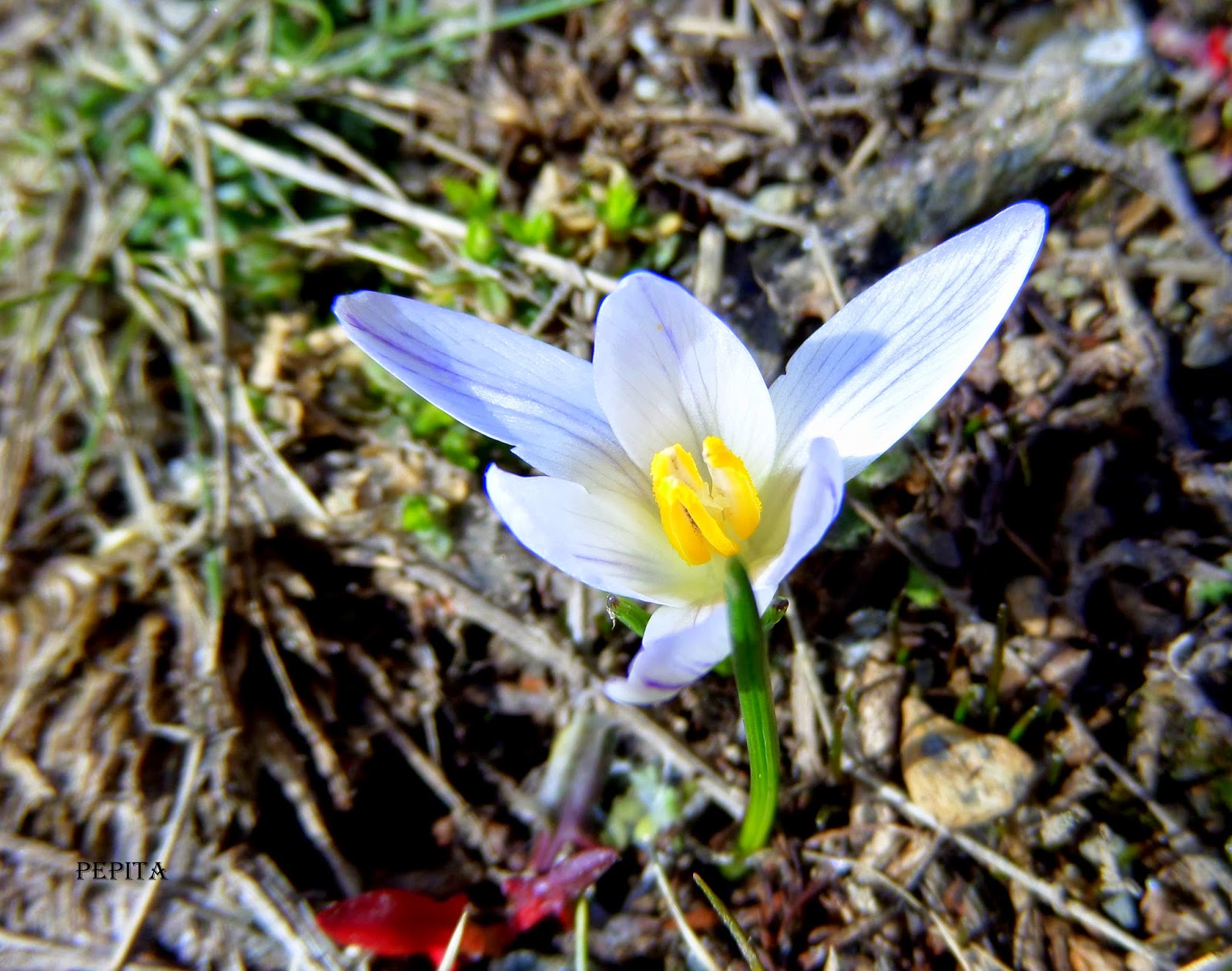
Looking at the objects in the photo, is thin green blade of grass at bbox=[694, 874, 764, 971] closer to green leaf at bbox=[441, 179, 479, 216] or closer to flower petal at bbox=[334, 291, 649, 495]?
flower petal at bbox=[334, 291, 649, 495]

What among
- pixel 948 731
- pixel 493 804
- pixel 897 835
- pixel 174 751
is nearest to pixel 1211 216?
pixel 948 731

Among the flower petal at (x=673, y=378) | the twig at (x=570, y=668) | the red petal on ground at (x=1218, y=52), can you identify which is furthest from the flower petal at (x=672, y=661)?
the red petal on ground at (x=1218, y=52)

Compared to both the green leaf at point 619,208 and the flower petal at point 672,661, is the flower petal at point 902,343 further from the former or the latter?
the green leaf at point 619,208

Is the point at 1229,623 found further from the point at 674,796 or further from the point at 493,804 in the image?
the point at 493,804

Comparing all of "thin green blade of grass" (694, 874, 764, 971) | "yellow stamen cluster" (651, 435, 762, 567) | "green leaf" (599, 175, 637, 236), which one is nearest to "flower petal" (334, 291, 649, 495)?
"yellow stamen cluster" (651, 435, 762, 567)

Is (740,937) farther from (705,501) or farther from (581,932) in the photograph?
(705,501)

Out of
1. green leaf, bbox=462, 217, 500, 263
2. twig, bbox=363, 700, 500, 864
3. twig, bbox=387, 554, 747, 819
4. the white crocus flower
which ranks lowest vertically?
twig, bbox=363, 700, 500, 864
